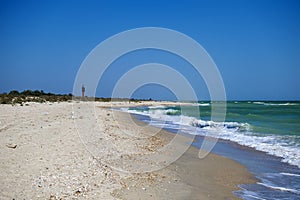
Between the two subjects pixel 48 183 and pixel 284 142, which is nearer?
pixel 48 183

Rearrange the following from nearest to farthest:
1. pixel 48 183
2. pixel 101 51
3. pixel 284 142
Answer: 1. pixel 48 183
2. pixel 101 51
3. pixel 284 142

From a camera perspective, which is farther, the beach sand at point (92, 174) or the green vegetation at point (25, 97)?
the green vegetation at point (25, 97)

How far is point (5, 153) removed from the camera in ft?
22.3

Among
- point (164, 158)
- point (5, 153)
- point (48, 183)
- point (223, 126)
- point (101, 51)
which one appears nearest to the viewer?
point (48, 183)

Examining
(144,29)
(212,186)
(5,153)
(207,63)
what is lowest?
(212,186)

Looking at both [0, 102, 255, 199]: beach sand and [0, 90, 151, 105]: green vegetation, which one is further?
[0, 90, 151, 105]: green vegetation

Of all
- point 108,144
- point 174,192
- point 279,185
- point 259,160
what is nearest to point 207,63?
point 259,160

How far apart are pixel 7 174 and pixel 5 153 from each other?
1.70 meters

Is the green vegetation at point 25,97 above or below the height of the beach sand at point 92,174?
above

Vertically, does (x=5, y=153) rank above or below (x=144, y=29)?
below

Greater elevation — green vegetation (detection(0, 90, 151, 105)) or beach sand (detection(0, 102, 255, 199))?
green vegetation (detection(0, 90, 151, 105))

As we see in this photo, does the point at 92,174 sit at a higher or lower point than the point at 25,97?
lower

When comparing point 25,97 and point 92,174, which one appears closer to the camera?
point 92,174

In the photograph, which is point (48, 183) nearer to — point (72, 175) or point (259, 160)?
point (72, 175)
